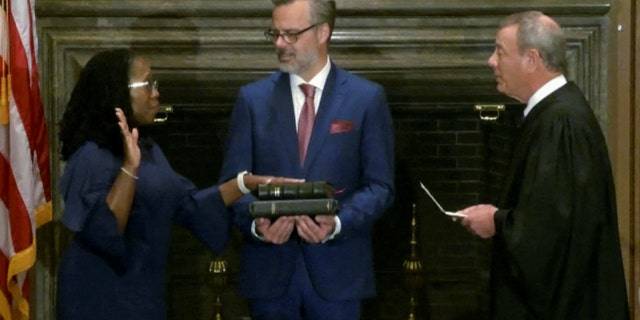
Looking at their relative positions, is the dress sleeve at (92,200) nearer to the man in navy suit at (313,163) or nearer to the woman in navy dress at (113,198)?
the woman in navy dress at (113,198)

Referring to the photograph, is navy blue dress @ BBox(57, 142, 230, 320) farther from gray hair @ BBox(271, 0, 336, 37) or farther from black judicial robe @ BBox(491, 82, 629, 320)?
black judicial robe @ BBox(491, 82, 629, 320)

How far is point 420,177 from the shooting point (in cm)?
588

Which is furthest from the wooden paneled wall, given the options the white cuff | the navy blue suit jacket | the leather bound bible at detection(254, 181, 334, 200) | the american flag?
the leather bound bible at detection(254, 181, 334, 200)

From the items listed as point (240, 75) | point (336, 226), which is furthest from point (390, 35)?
point (336, 226)

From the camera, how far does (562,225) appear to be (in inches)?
152

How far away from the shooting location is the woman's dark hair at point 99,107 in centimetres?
396

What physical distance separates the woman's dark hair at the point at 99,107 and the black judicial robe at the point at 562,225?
4.22ft

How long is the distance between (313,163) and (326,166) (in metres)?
0.05

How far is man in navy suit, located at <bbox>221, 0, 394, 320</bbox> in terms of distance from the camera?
421cm

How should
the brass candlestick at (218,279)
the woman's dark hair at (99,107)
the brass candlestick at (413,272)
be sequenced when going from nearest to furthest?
the woman's dark hair at (99,107)
the brass candlestick at (218,279)
the brass candlestick at (413,272)

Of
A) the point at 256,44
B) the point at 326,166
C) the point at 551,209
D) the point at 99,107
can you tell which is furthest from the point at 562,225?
the point at 256,44

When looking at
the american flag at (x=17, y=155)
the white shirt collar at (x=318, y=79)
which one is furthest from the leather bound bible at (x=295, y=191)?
the american flag at (x=17, y=155)

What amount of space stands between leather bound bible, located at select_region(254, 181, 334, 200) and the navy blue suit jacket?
0.27 m

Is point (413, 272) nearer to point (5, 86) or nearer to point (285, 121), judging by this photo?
point (285, 121)
